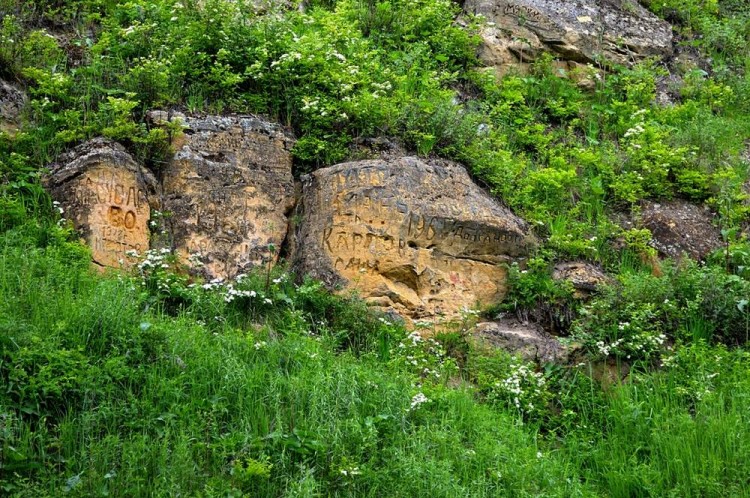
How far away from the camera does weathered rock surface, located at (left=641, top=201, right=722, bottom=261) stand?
A: 1041 cm

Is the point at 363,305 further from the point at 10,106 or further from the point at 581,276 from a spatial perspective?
the point at 10,106

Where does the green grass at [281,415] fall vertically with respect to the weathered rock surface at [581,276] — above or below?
below

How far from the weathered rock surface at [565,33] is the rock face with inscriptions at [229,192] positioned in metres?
4.17

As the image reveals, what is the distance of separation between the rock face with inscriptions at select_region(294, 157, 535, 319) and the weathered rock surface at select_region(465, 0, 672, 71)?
12.2 feet

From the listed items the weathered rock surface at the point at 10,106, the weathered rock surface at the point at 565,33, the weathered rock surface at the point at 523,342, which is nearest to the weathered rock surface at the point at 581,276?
the weathered rock surface at the point at 523,342

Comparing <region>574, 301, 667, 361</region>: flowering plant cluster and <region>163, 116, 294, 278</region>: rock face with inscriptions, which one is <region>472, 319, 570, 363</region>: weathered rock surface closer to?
<region>574, 301, 667, 361</region>: flowering plant cluster

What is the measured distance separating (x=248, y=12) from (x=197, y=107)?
1.68 metres

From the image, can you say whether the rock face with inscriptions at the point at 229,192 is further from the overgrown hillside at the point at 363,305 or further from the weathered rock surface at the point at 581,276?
the weathered rock surface at the point at 581,276

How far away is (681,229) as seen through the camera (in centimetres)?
1059

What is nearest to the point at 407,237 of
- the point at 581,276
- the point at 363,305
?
the point at 363,305

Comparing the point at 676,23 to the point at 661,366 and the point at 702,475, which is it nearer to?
the point at 661,366

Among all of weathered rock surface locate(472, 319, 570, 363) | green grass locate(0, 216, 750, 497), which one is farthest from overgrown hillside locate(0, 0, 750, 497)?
weathered rock surface locate(472, 319, 570, 363)

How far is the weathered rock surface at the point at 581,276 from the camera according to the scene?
9539 millimetres

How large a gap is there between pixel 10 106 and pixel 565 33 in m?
7.39
